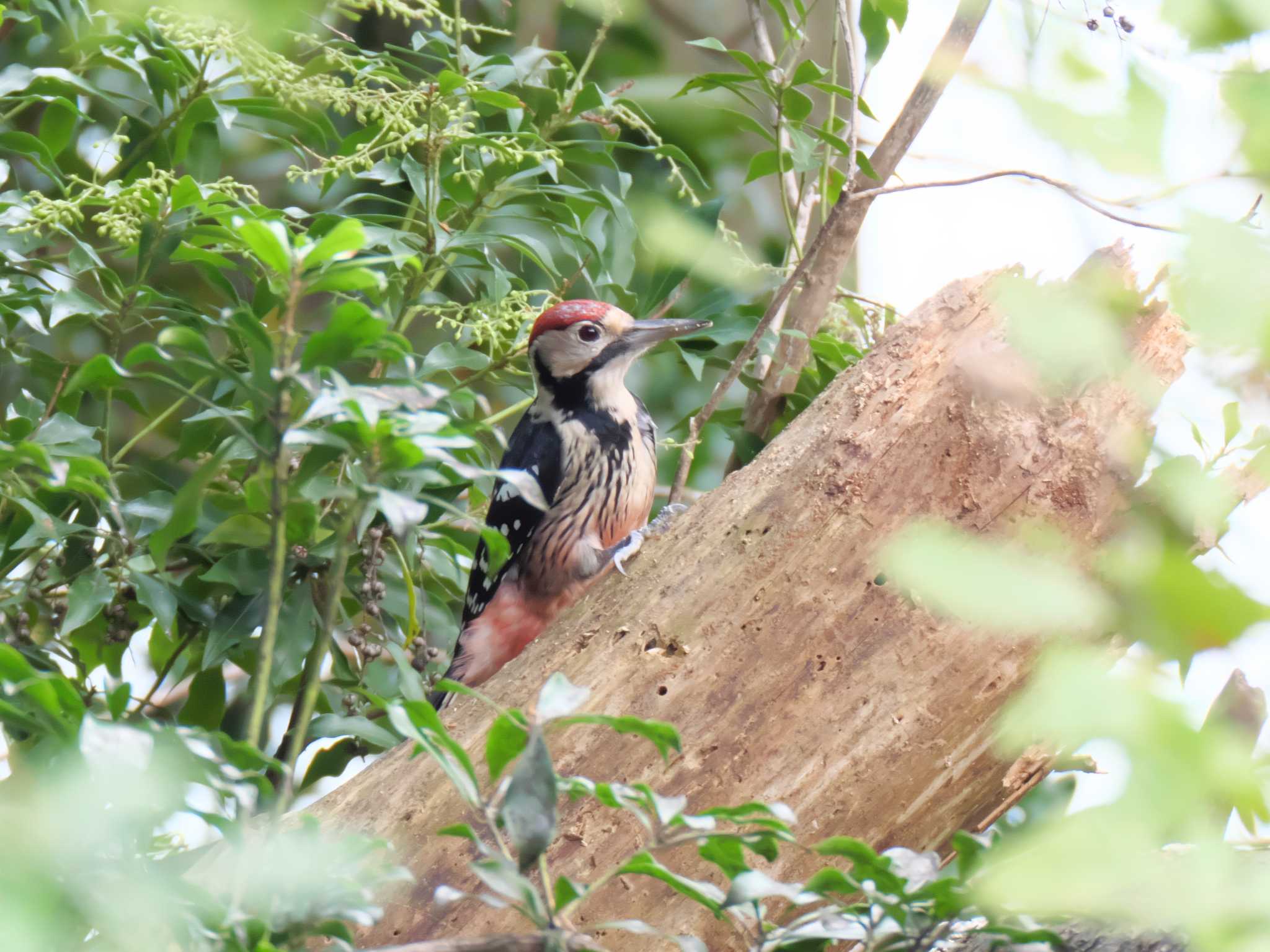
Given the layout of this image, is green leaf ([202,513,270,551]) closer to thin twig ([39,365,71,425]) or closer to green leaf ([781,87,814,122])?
thin twig ([39,365,71,425])

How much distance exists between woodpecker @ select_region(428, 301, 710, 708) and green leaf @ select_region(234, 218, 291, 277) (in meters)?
1.19

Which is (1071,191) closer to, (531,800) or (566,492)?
(531,800)

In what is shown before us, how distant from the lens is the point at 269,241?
2.88 ft

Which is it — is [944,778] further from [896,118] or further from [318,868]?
[896,118]

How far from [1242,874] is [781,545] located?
100cm

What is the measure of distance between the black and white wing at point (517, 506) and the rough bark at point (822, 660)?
62 cm

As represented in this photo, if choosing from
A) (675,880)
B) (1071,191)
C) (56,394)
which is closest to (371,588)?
(56,394)

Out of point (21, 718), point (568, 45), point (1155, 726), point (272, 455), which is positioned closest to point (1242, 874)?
point (1155, 726)

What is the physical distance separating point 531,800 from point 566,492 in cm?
144

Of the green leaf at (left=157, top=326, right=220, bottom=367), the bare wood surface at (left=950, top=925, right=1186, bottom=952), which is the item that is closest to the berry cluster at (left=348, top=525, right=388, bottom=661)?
the green leaf at (left=157, top=326, right=220, bottom=367)

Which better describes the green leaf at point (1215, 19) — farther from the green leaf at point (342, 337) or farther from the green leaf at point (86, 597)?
the green leaf at point (86, 597)

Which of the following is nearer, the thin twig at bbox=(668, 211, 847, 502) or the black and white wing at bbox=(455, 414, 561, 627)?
the thin twig at bbox=(668, 211, 847, 502)

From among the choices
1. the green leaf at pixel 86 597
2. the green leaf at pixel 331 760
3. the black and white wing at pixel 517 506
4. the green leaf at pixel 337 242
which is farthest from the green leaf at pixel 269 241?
the black and white wing at pixel 517 506

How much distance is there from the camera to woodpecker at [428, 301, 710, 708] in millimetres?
2127
